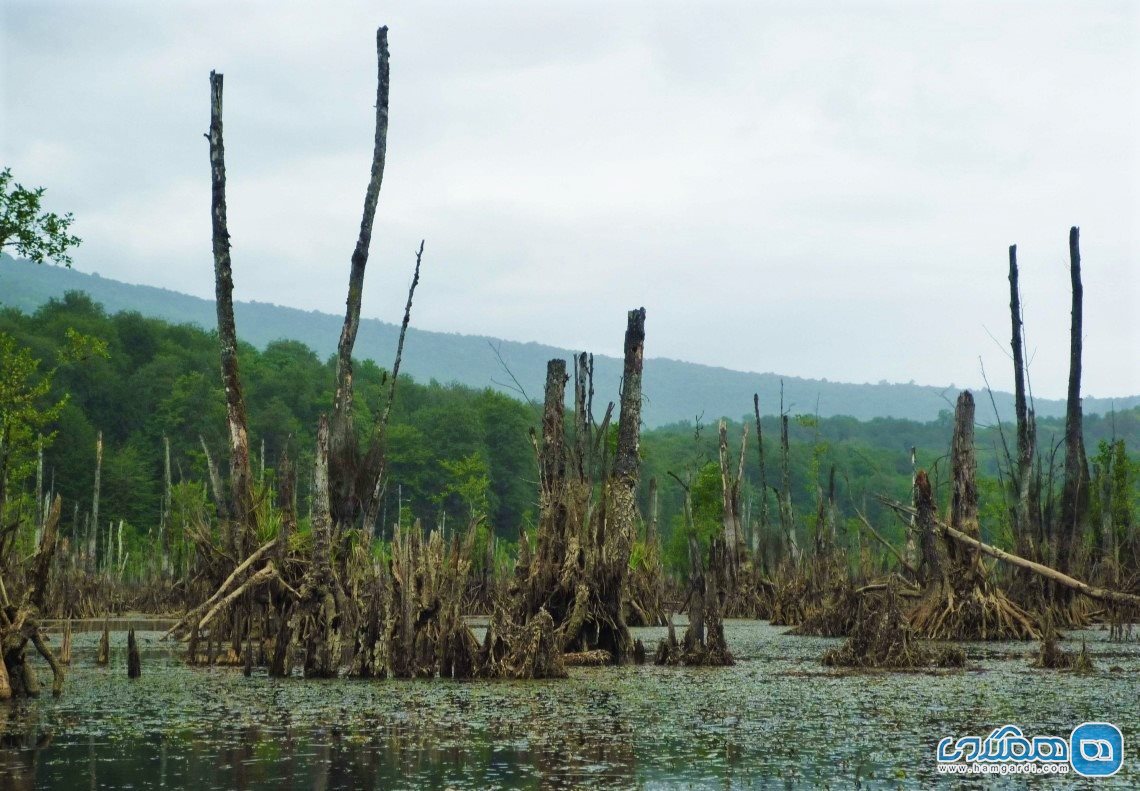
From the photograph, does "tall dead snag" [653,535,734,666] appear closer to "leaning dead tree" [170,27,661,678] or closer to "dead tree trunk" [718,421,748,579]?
"leaning dead tree" [170,27,661,678]

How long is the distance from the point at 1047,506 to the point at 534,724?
1227cm

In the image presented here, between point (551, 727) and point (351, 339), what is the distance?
7696mm

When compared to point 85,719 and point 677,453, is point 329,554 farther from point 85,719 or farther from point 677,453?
point 677,453

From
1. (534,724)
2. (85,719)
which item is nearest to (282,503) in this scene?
(85,719)

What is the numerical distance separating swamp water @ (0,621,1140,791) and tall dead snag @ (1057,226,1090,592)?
6.36 m

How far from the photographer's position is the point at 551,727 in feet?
25.1

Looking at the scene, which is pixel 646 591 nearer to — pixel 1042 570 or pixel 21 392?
pixel 1042 570

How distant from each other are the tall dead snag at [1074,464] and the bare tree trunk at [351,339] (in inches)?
377

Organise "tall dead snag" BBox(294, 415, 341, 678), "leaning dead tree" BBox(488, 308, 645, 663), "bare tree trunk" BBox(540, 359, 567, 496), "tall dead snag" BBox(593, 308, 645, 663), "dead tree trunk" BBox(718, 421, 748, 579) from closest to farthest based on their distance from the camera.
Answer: "tall dead snag" BBox(294, 415, 341, 678) → "leaning dead tree" BBox(488, 308, 645, 663) → "tall dead snag" BBox(593, 308, 645, 663) → "bare tree trunk" BBox(540, 359, 567, 496) → "dead tree trunk" BBox(718, 421, 748, 579)

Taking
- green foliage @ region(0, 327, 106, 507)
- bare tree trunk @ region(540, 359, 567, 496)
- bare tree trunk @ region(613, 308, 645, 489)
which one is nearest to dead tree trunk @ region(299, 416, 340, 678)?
bare tree trunk @ region(540, 359, 567, 496)

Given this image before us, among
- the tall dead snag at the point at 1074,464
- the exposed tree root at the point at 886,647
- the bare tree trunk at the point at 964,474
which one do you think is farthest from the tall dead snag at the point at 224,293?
the tall dead snag at the point at 1074,464

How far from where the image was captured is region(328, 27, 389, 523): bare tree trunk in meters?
13.1

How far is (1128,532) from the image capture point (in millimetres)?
21344

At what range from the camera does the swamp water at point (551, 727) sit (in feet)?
19.8
